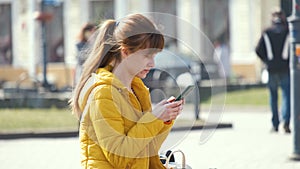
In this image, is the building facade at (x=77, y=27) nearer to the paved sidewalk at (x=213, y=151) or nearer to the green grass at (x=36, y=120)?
the green grass at (x=36, y=120)

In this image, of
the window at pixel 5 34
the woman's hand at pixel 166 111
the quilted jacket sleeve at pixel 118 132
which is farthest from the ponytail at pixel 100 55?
the window at pixel 5 34

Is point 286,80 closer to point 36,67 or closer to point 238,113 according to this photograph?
point 238,113

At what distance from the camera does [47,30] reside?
32.5m

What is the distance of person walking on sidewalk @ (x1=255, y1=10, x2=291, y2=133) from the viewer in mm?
12094

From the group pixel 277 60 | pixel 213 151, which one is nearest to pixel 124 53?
pixel 213 151

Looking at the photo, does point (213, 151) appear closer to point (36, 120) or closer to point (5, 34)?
point (36, 120)

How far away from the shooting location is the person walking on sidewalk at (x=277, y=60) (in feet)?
39.7

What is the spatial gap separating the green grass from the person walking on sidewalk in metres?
3.19

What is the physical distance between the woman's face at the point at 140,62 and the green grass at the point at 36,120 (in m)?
8.73

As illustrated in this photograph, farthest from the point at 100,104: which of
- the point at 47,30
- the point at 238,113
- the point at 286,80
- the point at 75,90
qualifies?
the point at 47,30

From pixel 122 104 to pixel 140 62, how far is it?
0.91 ft

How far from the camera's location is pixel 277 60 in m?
12.2

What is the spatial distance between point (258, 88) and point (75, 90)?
2009 centimetres

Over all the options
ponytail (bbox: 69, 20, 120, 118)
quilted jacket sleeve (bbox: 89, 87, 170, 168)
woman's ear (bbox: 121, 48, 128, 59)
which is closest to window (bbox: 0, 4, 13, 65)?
ponytail (bbox: 69, 20, 120, 118)
